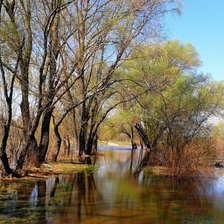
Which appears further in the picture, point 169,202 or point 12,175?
point 12,175

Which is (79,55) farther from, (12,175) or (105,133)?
(105,133)

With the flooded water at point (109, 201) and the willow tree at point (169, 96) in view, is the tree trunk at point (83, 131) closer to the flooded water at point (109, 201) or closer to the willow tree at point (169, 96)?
the willow tree at point (169, 96)

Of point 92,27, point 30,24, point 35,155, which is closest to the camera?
point 30,24

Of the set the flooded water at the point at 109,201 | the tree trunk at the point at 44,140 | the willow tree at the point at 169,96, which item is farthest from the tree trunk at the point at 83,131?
the flooded water at the point at 109,201

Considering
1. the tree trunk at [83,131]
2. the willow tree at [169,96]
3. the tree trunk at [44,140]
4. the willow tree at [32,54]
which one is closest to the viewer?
the willow tree at [32,54]

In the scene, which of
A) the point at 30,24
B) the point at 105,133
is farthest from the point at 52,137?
the point at 105,133

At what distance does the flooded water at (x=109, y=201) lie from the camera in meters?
8.55

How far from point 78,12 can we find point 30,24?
Answer: 4110 mm

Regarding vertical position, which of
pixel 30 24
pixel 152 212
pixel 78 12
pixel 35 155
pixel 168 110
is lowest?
pixel 152 212

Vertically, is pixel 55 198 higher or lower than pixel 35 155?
lower

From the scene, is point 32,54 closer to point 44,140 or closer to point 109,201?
point 44,140

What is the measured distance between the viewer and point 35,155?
1673cm

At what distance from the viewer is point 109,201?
10516 millimetres

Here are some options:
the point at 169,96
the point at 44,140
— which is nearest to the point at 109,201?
the point at 44,140
